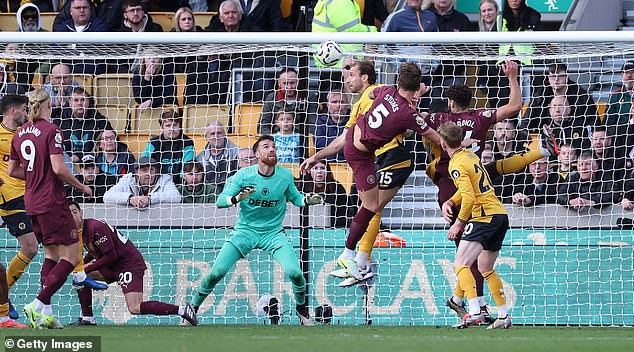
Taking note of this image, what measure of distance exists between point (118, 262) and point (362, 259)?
242 cm

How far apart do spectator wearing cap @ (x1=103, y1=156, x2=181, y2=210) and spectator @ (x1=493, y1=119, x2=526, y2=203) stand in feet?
11.8

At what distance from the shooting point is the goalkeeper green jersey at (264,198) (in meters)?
10.9

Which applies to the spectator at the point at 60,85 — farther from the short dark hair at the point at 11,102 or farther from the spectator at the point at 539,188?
the spectator at the point at 539,188

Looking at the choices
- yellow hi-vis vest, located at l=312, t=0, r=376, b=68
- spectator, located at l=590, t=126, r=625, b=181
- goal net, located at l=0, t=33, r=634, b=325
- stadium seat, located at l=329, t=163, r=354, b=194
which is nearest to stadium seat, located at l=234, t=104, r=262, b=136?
goal net, located at l=0, t=33, r=634, b=325

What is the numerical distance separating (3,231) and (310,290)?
11.4 ft

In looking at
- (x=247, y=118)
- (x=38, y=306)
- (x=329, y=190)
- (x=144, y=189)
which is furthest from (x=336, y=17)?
(x=38, y=306)

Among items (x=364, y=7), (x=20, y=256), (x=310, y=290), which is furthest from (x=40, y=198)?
(x=364, y=7)

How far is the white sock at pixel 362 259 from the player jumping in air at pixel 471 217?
1111 mm

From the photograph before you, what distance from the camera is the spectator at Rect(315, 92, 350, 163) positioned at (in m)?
12.0

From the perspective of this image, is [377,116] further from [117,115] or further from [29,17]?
[29,17]

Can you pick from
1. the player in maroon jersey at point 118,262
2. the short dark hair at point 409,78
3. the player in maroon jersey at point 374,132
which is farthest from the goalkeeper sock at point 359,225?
the player in maroon jersey at point 118,262

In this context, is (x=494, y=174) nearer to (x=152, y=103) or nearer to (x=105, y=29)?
(x=152, y=103)

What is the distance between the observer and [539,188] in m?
12.0

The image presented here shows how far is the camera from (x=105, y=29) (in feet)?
45.2
